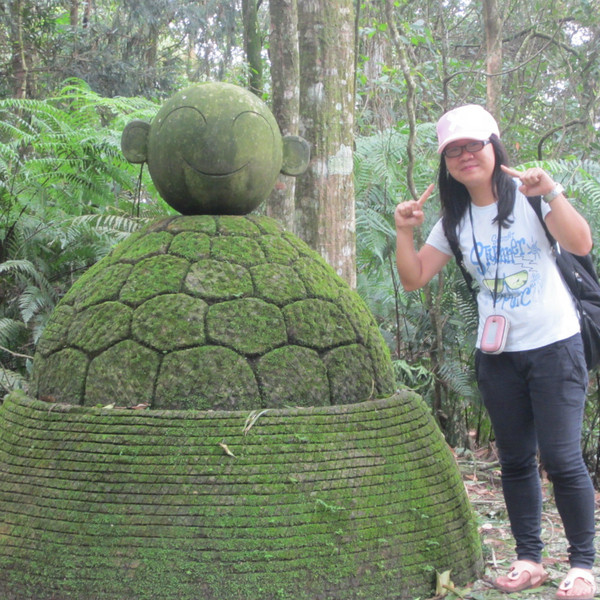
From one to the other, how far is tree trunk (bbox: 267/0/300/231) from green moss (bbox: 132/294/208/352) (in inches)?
71.8

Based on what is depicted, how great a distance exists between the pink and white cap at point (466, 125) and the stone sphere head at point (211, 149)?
0.77 meters

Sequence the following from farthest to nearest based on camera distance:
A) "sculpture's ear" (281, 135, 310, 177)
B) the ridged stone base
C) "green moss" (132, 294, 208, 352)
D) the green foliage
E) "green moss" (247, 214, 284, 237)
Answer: the green foliage → "sculpture's ear" (281, 135, 310, 177) → "green moss" (247, 214, 284, 237) → "green moss" (132, 294, 208, 352) → the ridged stone base

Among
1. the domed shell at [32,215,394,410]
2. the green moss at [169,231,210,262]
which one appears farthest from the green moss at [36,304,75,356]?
the green moss at [169,231,210,262]

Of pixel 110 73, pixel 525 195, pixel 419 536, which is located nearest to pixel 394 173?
pixel 525 195

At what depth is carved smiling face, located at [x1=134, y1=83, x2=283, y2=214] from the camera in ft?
9.87

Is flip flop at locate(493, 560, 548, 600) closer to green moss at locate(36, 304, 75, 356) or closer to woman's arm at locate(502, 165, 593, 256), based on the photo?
woman's arm at locate(502, 165, 593, 256)

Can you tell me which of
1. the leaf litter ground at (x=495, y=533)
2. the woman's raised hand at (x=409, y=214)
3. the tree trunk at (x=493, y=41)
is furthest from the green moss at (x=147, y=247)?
the tree trunk at (x=493, y=41)

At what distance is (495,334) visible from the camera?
2.83 m

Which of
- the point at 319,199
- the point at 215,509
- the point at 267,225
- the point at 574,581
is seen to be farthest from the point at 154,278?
the point at 574,581

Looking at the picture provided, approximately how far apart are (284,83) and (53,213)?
2.26 metres

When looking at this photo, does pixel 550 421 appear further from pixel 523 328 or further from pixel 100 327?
pixel 100 327

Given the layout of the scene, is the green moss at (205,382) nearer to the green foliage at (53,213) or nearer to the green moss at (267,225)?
the green moss at (267,225)

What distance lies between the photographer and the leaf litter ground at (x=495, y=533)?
2779mm

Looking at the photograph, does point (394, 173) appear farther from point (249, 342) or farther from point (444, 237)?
point (249, 342)
